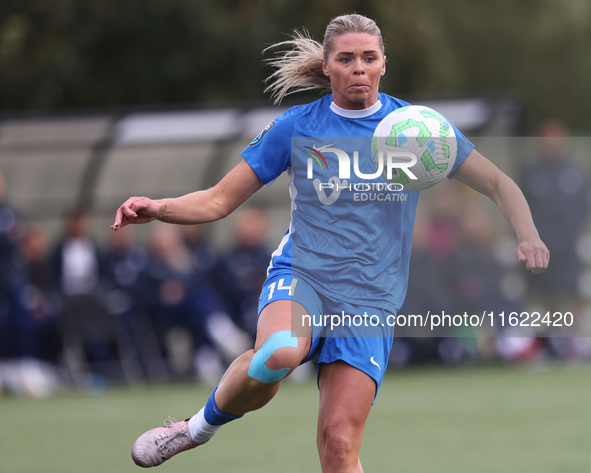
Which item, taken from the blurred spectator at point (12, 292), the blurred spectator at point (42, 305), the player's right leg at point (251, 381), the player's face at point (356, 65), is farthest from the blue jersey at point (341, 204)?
the blurred spectator at point (42, 305)

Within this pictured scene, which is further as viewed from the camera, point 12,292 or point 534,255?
point 12,292

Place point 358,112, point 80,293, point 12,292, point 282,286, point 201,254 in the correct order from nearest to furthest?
point 282,286 < point 358,112 < point 12,292 < point 80,293 < point 201,254

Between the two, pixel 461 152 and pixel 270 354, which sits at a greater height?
pixel 461 152

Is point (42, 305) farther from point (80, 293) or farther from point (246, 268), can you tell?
point (246, 268)

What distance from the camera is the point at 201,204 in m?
5.50

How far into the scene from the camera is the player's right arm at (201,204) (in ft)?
17.2

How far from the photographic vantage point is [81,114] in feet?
49.5

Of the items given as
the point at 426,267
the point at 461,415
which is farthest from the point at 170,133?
the point at 461,415

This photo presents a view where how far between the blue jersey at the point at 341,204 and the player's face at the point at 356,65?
14 centimetres

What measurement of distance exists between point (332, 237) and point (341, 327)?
1.45 ft

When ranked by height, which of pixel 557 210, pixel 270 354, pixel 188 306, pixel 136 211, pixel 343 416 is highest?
pixel 557 210

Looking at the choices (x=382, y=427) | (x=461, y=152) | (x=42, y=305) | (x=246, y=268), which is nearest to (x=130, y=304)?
(x=42, y=305)

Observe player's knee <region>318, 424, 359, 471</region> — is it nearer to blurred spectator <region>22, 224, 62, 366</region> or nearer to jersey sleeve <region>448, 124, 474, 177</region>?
jersey sleeve <region>448, 124, 474, 177</region>

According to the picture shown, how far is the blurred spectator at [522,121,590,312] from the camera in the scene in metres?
13.9
